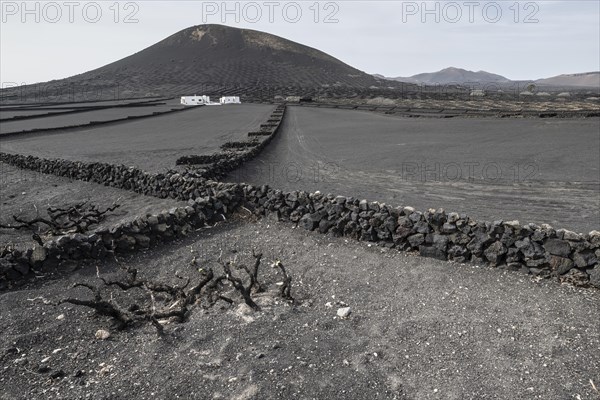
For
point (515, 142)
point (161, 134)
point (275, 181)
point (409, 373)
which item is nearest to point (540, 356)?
point (409, 373)

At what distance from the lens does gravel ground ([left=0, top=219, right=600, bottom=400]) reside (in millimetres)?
4797

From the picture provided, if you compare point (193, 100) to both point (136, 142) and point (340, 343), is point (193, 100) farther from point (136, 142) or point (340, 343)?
point (340, 343)

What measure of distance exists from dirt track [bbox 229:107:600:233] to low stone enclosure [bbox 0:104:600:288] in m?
3.23

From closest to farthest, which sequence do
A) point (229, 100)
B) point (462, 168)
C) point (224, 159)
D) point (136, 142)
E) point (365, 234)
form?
point (365, 234), point (462, 168), point (224, 159), point (136, 142), point (229, 100)

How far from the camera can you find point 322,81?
414 ft

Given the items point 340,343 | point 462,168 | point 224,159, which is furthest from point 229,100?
point 340,343

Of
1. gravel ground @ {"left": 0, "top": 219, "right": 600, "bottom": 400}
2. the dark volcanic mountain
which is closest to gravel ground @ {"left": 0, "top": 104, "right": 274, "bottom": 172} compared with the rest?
gravel ground @ {"left": 0, "top": 219, "right": 600, "bottom": 400}

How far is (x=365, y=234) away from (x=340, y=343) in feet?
12.0

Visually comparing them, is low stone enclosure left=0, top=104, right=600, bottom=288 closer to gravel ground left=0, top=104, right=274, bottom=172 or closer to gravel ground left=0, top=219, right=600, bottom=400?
gravel ground left=0, top=219, right=600, bottom=400

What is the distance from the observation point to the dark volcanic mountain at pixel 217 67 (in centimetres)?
11256

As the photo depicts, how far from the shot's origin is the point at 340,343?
5613 mm

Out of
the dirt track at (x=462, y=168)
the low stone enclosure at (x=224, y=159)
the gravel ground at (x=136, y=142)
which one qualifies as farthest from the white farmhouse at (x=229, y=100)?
the low stone enclosure at (x=224, y=159)

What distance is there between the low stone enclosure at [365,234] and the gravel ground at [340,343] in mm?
341

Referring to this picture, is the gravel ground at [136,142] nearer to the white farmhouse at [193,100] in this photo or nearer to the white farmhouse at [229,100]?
the white farmhouse at [193,100]
